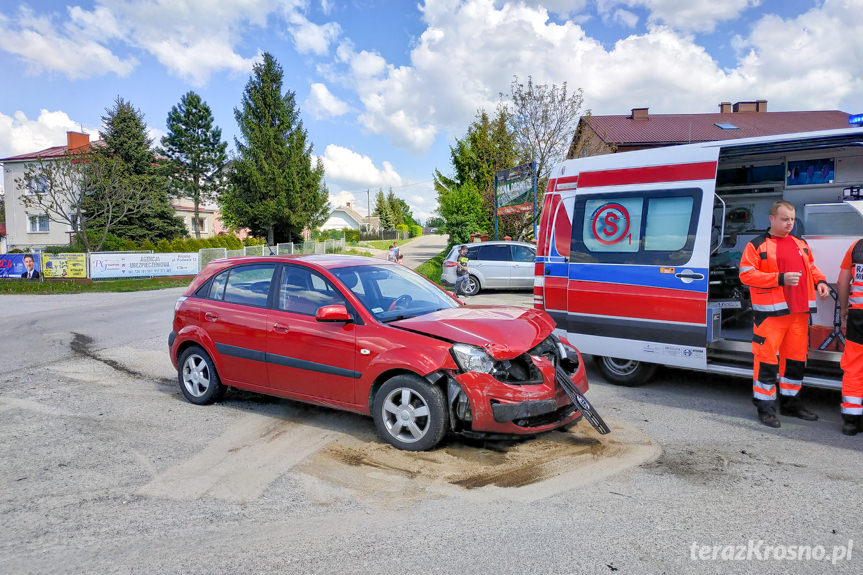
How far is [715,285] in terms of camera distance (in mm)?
6875

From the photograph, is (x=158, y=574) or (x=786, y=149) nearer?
(x=158, y=574)

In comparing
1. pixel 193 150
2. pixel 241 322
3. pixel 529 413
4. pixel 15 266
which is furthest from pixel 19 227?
pixel 529 413

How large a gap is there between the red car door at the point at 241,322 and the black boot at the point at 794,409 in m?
4.88

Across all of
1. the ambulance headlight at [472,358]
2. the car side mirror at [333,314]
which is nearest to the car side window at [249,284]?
the car side mirror at [333,314]

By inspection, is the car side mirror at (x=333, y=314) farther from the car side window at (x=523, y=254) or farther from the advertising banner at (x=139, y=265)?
the advertising banner at (x=139, y=265)

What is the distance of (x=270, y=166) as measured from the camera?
42.0 meters

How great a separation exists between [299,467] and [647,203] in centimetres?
438

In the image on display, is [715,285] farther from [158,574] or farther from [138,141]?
[138,141]


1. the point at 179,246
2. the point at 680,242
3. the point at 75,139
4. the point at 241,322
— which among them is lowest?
the point at 241,322

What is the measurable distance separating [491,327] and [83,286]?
83.0ft

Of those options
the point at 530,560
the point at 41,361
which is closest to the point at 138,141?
the point at 41,361

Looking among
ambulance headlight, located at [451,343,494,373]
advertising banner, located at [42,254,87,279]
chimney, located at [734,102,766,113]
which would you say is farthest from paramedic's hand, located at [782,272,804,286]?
chimney, located at [734,102,766,113]

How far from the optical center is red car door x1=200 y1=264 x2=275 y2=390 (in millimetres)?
5594

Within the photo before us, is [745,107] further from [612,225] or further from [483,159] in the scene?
[612,225]
